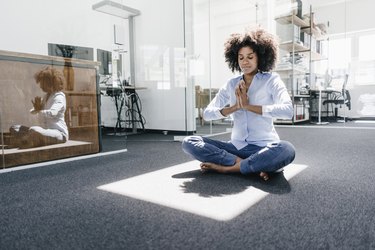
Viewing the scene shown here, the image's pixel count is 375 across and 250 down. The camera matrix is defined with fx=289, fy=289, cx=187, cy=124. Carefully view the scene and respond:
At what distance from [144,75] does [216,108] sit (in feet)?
8.49

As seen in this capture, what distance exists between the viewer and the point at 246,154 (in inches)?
65.6

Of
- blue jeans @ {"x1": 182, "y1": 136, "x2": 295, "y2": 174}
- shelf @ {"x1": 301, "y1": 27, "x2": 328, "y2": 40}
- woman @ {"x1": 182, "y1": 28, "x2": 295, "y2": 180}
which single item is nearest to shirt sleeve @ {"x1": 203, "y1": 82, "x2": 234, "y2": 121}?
woman @ {"x1": 182, "y1": 28, "x2": 295, "y2": 180}

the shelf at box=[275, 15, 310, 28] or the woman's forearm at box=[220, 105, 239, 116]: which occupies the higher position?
the shelf at box=[275, 15, 310, 28]

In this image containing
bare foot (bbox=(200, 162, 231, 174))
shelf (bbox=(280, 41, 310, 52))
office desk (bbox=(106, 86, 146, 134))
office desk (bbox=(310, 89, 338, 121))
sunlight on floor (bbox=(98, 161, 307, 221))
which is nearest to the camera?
sunlight on floor (bbox=(98, 161, 307, 221))

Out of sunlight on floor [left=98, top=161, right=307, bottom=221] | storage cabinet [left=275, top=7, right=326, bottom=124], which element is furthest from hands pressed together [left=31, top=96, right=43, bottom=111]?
storage cabinet [left=275, top=7, right=326, bottom=124]

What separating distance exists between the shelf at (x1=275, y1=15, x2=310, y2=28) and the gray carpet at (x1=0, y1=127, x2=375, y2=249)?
12.8ft

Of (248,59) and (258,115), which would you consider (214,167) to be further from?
(248,59)

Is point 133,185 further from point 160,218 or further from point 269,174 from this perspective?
point 269,174

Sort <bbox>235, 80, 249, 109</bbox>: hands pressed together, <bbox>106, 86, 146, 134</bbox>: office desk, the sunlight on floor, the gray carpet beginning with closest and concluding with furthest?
the gray carpet
the sunlight on floor
<bbox>235, 80, 249, 109</bbox>: hands pressed together
<bbox>106, 86, 146, 134</bbox>: office desk

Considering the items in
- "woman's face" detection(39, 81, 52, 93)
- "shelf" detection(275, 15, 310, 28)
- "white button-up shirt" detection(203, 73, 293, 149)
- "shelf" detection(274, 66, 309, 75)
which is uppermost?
"shelf" detection(275, 15, 310, 28)

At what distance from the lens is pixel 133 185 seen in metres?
1.51

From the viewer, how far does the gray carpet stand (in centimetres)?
86

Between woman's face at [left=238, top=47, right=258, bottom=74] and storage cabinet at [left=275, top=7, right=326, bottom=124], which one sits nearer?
woman's face at [left=238, top=47, right=258, bottom=74]

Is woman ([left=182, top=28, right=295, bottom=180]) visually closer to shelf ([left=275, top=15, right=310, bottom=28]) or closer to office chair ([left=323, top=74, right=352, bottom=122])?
shelf ([left=275, top=15, right=310, bottom=28])
